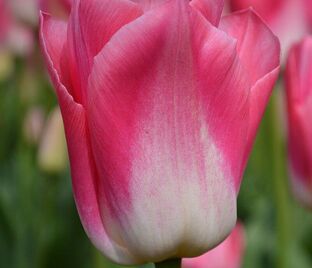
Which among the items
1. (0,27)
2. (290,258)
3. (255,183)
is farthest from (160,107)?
(0,27)

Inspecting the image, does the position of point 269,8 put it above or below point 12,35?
above

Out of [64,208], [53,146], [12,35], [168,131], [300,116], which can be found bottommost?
[12,35]

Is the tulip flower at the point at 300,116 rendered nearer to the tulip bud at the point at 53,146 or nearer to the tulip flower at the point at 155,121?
the tulip flower at the point at 155,121

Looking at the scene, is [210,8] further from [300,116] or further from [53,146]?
[53,146]

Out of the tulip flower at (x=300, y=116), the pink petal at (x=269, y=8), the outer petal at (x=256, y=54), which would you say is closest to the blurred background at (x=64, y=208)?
the pink petal at (x=269, y=8)

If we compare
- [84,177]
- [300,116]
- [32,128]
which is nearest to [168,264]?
[84,177]

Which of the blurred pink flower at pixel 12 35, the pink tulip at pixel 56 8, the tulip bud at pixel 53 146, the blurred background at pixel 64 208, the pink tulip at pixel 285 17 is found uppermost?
the pink tulip at pixel 285 17

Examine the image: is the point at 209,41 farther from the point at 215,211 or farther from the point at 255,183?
the point at 255,183
